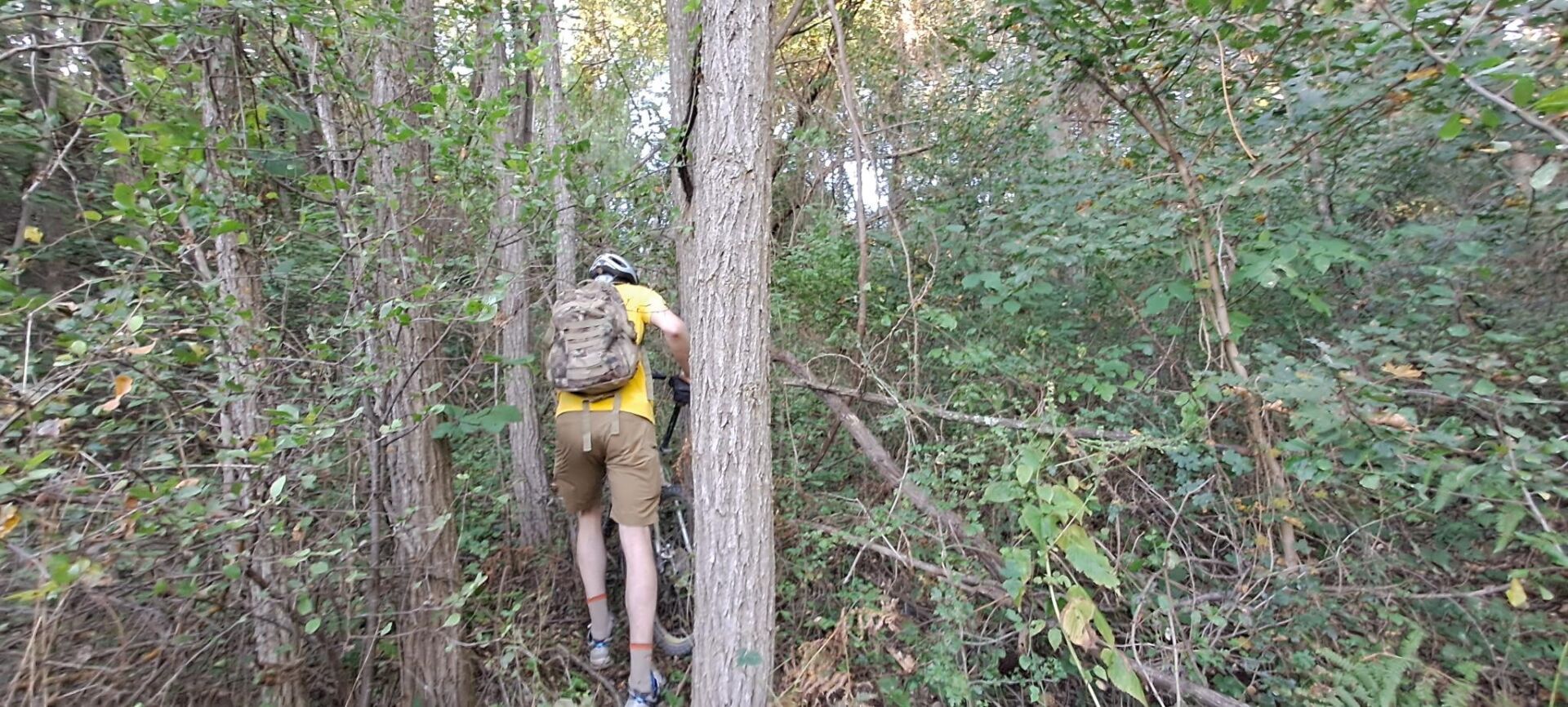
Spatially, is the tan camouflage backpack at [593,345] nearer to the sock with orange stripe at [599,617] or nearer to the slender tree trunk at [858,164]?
the sock with orange stripe at [599,617]

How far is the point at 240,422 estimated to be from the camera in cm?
237

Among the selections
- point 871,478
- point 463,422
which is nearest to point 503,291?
point 463,422

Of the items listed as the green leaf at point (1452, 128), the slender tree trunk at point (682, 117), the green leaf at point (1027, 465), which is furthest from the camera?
the slender tree trunk at point (682, 117)

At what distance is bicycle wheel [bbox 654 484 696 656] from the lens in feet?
11.2

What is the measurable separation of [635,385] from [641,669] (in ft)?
4.31

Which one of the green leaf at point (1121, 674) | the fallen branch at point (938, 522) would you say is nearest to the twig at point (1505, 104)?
the fallen branch at point (938, 522)

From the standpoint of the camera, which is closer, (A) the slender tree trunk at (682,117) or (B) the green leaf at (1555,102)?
(B) the green leaf at (1555,102)

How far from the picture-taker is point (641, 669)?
3025 millimetres

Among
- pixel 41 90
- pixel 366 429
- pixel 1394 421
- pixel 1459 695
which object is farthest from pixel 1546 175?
pixel 41 90

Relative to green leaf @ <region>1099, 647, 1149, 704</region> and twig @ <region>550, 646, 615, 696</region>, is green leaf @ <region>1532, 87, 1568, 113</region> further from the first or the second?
twig @ <region>550, 646, 615, 696</region>

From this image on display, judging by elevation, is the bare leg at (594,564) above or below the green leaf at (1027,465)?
below

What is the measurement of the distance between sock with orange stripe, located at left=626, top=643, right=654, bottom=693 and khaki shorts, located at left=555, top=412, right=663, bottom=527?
56 cm

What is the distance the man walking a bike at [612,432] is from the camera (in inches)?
118

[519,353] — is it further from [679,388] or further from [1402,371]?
[1402,371]
